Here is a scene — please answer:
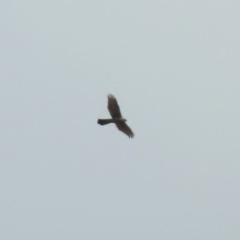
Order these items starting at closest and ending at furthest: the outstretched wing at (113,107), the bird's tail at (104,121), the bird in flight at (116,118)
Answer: the bird's tail at (104,121)
the bird in flight at (116,118)
the outstretched wing at (113,107)

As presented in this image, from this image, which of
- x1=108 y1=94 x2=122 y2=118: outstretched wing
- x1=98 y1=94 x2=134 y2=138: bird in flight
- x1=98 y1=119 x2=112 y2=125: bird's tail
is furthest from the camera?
x1=108 y1=94 x2=122 y2=118: outstretched wing

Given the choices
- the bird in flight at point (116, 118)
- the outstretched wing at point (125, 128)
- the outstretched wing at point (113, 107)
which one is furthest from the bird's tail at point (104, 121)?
the outstretched wing at point (125, 128)

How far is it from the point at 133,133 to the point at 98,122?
2.17 meters

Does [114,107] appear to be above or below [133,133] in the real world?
above

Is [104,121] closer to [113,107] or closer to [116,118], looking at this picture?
[116,118]

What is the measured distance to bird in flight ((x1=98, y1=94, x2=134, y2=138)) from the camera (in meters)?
25.7

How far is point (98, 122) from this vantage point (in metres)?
25.2

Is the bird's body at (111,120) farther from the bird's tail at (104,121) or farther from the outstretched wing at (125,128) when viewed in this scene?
the outstretched wing at (125,128)

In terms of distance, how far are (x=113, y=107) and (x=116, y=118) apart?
0.82m

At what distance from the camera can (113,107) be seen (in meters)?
26.2

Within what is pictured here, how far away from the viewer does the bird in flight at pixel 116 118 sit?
84.2ft

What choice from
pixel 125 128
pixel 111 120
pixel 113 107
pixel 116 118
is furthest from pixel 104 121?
pixel 125 128

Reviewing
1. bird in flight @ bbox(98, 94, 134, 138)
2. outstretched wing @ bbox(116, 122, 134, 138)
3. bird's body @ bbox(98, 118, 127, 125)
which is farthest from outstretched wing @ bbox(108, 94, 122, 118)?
outstretched wing @ bbox(116, 122, 134, 138)

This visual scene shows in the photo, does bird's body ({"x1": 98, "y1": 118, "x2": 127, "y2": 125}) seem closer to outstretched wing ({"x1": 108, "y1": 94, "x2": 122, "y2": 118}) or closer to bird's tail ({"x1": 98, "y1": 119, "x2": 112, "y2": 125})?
bird's tail ({"x1": 98, "y1": 119, "x2": 112, "y2": 125})
